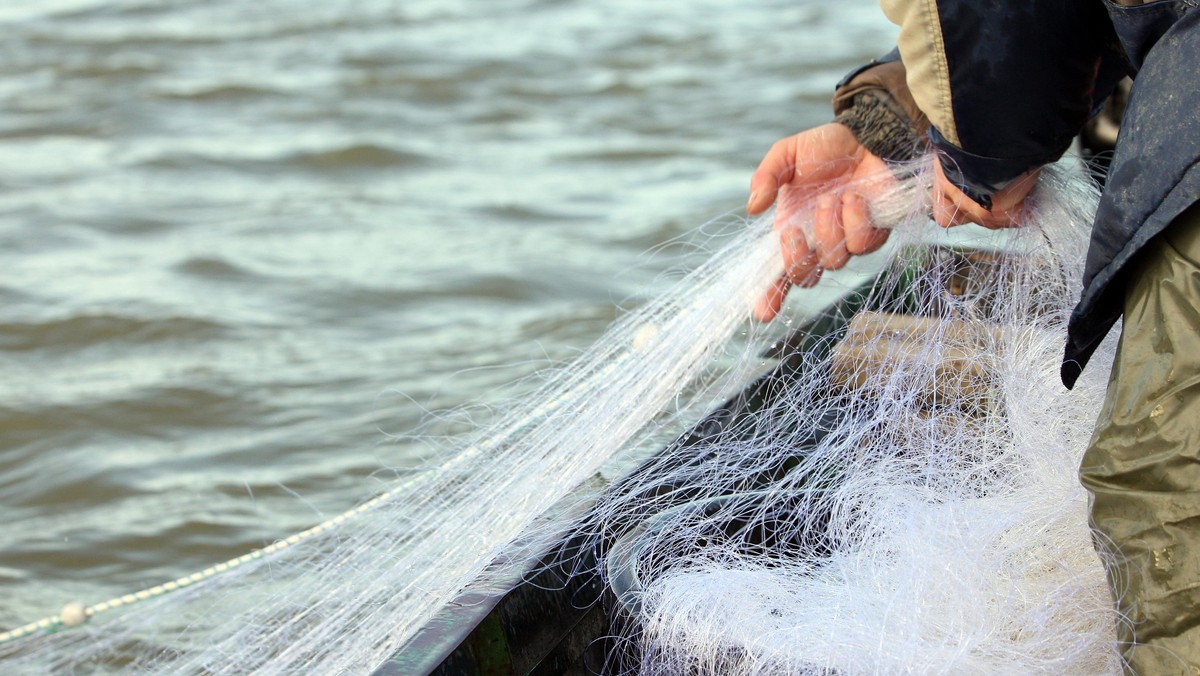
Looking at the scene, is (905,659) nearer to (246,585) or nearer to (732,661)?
(732,661)

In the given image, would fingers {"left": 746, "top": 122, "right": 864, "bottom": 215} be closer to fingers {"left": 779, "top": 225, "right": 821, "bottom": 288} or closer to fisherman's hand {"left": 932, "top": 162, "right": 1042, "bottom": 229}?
fingers {"left": 779, "top": 225, "right": 821, "bottom": 288}

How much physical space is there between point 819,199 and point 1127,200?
34.3 inches

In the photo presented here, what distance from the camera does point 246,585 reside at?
2.52 m

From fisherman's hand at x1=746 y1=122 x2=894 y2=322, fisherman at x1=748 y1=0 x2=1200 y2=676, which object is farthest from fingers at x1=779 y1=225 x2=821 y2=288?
fisherman at x1=748 y1=0 x2=1200 y2=676

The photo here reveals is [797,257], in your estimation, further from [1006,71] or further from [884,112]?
[1006,71]

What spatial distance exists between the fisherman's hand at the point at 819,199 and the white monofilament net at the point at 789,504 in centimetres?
4

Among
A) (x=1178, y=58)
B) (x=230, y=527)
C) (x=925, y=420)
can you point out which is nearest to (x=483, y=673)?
(x=925, y=420)

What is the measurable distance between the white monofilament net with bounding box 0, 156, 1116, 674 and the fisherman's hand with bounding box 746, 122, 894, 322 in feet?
0.12

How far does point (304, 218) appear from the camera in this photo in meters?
5.74

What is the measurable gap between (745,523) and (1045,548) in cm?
52

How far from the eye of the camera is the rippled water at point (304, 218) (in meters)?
3.70

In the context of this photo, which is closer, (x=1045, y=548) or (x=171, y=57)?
(x=1045, y=548)

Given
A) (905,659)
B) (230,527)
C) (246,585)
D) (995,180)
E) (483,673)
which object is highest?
(995,180)

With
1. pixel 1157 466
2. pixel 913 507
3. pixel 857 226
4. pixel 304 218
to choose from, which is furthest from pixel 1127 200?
pixel 304 218
